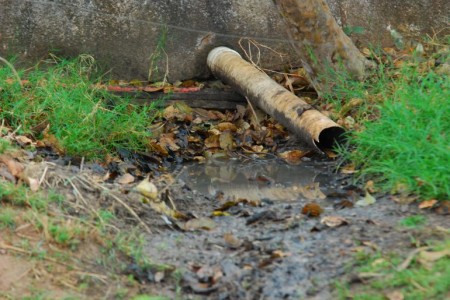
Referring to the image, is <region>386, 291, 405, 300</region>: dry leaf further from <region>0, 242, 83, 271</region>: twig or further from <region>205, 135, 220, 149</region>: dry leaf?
<region>205, 135, 220, 149</region>: dry leaf

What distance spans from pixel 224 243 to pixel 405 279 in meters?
1.10

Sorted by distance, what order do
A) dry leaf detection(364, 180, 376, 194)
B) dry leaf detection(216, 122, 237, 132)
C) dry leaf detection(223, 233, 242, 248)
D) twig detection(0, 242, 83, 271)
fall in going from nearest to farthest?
1. twig detection(0, 242, 83, 271)
2. dry leaf detection(223, 233, 242, 248)
3. dry leaf detection(364, 180, 376, 194)
4. dry leaf detection(216, 122, 237, 132)

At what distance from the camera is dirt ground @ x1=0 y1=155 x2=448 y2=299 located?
3811 mm

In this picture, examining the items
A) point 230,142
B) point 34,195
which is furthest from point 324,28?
point 34,195

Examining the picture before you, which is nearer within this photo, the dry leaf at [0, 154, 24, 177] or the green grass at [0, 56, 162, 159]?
the dry leaf at [0, 154, 24, 177]

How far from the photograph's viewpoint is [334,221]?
175 inches

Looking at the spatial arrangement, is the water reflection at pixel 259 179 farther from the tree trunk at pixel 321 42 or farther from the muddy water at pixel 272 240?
the tree trunk at pixel 321 42

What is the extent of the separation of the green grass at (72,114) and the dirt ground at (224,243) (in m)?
0.89

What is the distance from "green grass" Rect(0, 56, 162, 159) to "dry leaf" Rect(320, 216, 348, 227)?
2152mm

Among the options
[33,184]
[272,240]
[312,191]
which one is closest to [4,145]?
[33,184]

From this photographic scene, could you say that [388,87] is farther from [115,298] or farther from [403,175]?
[115,298]

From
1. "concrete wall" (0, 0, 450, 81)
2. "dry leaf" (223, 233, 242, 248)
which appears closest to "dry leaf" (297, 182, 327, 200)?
"dry leaf" (223, 233, 242, 248)

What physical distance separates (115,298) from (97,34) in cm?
424

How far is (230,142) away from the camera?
22.8 feet
